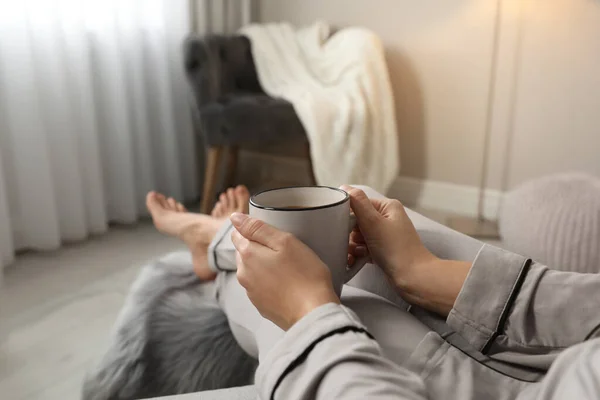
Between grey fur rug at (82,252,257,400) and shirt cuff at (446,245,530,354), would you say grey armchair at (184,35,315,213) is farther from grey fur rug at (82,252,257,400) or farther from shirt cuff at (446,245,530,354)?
shirt cuff at (446,245,530,354)

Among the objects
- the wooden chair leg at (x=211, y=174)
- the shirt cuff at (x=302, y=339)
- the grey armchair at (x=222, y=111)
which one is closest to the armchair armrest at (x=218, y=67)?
the grey armchair at (x=222, y=111)

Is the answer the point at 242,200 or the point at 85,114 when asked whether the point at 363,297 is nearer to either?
the point at 242,200

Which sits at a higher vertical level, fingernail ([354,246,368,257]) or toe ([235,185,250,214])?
fingernail ([354,246,368,257])

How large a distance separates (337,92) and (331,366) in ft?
5.55

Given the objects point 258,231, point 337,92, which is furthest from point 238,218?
point 337,92

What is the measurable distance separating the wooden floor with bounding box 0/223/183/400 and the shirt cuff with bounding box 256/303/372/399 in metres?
0.73

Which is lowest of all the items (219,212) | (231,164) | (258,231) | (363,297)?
(231,164)

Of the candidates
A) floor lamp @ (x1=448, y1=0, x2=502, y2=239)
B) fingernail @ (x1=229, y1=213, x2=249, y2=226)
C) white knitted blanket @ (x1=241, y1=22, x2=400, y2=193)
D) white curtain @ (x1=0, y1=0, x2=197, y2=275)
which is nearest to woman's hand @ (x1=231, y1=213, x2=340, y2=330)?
fingernail @ (x1=229, y1=213, x2=249, y2=226)

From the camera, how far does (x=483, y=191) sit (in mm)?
2164

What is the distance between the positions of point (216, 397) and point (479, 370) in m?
0.29

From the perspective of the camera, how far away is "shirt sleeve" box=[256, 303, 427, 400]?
0.45 m

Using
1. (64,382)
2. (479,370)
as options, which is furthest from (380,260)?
(64,382)

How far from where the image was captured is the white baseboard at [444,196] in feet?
7.18

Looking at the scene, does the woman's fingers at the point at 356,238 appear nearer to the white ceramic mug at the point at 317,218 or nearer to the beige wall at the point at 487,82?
the white ceramic mug at the point at 317,218
